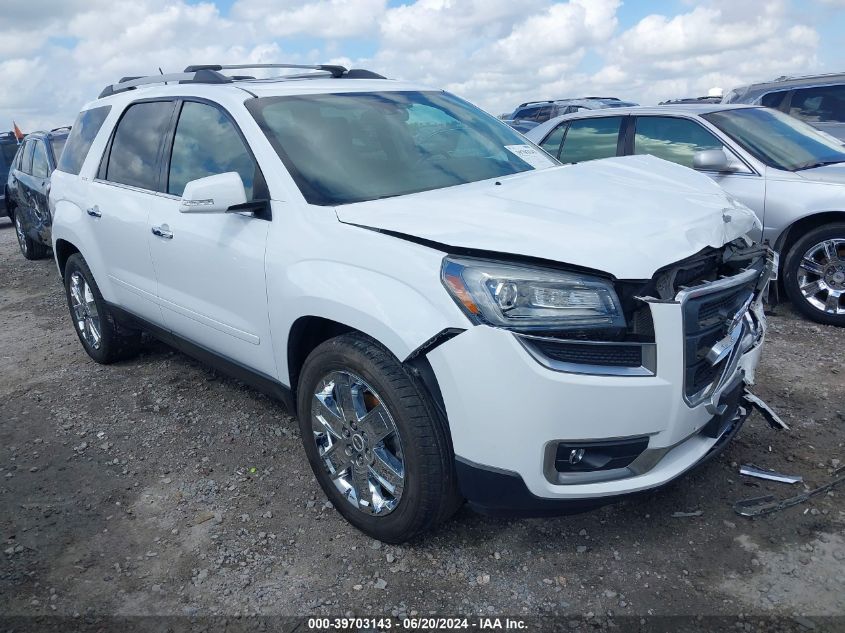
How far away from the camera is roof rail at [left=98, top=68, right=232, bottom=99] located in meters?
3.74

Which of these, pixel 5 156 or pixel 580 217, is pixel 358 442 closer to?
pixel 580 217

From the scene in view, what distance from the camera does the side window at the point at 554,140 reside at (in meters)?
6.75

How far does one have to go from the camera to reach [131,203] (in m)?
4.04

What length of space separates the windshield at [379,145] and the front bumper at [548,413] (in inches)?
39.7

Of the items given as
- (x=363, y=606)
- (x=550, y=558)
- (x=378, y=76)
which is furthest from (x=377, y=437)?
(x=378, y=76)

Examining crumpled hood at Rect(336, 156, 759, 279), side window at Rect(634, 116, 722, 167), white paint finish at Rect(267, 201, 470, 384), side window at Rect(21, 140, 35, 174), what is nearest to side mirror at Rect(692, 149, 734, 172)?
side window at Rect(634, 116, 722, 167)

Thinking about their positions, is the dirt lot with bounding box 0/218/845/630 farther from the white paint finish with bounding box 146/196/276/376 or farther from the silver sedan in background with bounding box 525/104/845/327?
the silver sedan in background with bounding box 525/104/845/327

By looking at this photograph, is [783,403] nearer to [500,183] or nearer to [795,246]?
[795,246]

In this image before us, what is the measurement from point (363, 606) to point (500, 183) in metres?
1.81

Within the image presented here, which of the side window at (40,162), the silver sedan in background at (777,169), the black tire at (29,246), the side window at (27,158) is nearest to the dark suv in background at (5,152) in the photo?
the black tire at (29,246)

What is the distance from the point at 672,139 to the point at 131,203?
170 inches

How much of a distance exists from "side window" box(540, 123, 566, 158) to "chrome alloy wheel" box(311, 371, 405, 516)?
462 cm

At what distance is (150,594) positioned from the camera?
8.73 feet

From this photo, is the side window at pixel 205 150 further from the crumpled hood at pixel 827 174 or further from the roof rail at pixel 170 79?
the crumpled hood at pixel 827 174
